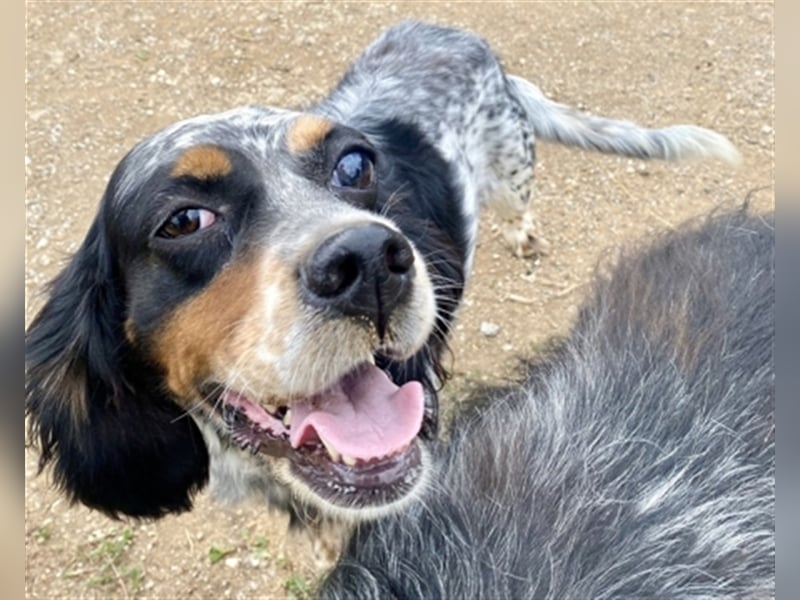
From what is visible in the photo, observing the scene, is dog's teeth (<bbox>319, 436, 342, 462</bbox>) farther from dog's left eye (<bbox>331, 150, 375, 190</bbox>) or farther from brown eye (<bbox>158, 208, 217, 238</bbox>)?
dog's left eye (<bbox>331, 150, 375, 190</bbox>)

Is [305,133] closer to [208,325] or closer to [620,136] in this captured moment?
[208,325]

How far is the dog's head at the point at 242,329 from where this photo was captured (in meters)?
1.77

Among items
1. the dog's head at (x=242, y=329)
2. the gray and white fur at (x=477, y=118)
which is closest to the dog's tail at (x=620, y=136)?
the gray and white fur at (x=477, y=118)

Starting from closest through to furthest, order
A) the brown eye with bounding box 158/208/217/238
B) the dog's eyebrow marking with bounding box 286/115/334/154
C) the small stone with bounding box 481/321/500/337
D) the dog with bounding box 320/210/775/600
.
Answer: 1. the dog with bounding box 320/210/775/600
2. the brown eye with bounding box 158/208/217/238
3. the dog's eyebrow marking with bounding box 286/115/334/154
4. the small stone with bounding box 481/321/500/337

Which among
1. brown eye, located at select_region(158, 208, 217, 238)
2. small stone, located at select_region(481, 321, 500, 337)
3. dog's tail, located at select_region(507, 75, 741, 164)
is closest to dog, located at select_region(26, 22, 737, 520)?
brown eye, located at select_region(158, 208, 217, 238)

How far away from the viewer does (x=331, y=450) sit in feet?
6.38

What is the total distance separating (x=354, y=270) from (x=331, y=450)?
0.46 m

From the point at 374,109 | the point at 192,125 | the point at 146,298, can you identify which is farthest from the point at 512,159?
the point at 146,298

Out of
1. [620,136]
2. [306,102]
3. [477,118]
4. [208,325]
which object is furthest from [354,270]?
[306,102]

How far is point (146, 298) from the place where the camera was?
2082 mm

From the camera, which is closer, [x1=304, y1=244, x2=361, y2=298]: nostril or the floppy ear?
[x1=304, y1=244, x2=361, y2=298]: nostril

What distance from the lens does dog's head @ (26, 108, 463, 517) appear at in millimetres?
1772

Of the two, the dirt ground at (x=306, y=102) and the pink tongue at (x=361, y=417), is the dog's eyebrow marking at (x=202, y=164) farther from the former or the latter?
the dirt ground at (x=306, y=102)
